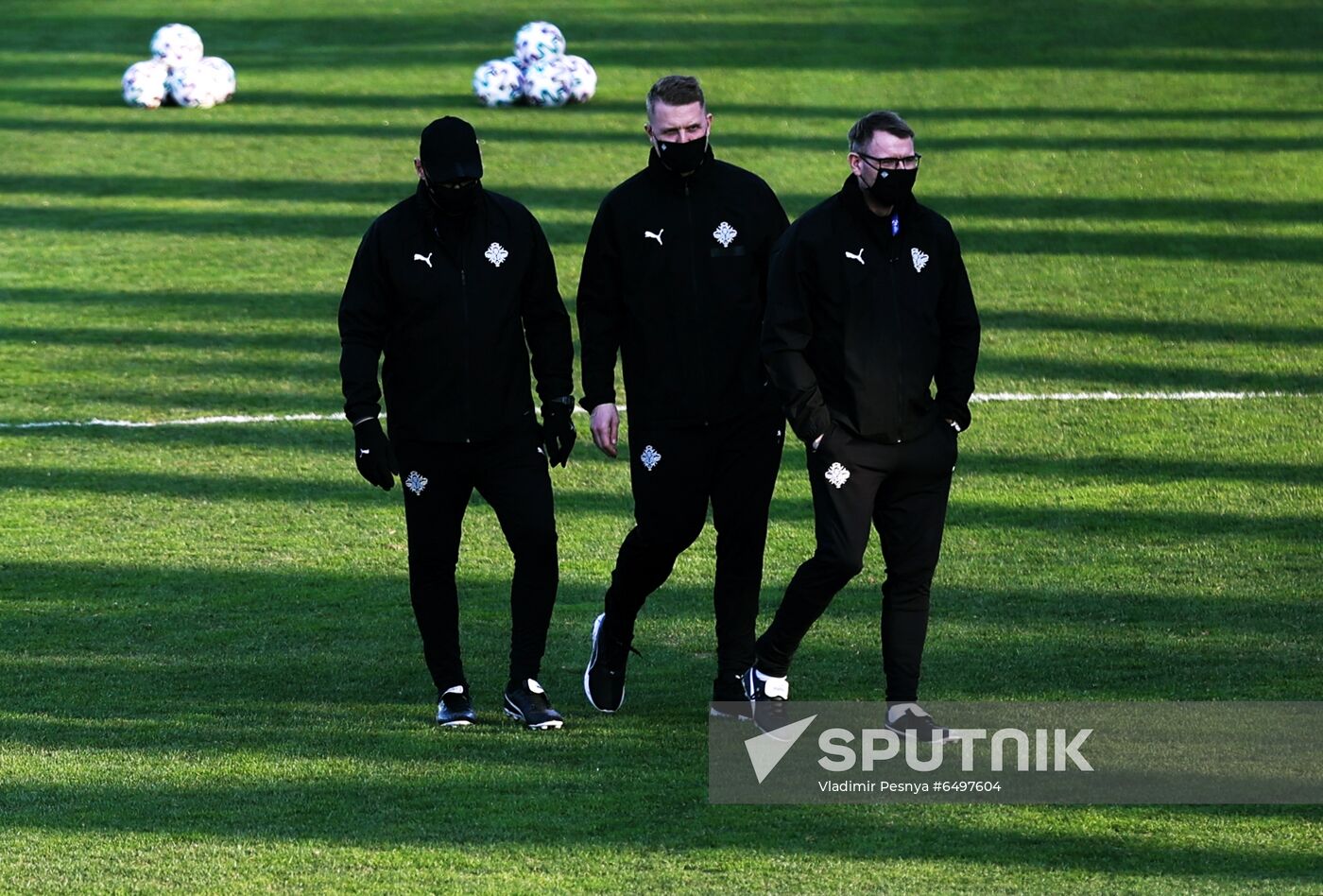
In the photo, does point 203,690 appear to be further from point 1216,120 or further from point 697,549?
point 1216,120

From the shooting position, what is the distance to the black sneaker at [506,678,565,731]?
23.3 feet

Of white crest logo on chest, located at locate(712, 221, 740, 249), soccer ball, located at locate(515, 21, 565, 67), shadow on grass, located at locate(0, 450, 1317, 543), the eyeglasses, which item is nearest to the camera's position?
the eyeglasses

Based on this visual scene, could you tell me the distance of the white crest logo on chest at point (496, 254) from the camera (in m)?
6.94

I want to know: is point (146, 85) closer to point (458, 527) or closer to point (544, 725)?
point (458, 527)

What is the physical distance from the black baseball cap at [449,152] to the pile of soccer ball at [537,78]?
1599cm

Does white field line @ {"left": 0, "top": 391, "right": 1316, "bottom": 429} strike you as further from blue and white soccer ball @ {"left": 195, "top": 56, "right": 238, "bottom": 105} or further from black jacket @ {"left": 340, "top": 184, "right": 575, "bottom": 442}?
blue and white soccer ball @ {"left": 195, "top": 56, "right": 238, "bottom": 105}

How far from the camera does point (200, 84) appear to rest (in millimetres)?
23094

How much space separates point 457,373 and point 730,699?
148 cm

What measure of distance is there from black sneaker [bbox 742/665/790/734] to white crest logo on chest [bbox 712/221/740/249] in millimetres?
1448

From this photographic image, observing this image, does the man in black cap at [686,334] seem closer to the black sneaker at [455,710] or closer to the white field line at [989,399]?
the black sneaker at [455,710]

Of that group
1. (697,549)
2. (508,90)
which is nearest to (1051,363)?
(697,549)

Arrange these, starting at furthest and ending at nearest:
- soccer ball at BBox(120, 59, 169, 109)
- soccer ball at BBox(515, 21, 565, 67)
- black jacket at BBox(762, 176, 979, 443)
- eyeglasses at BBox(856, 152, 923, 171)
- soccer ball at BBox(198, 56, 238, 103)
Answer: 1. soccer ball at BBox(198, 56, 238, 103)
2. soccer ball at BBox(120, 59, 169, 109)
3. soccer ball at BBox(515, 21, 565, 67)
4. black jacket at BBox(762, 176, 979, 443)
5. eyeglasses at BBox(856, 152, 923, 171)

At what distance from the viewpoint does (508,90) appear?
22.6 meters

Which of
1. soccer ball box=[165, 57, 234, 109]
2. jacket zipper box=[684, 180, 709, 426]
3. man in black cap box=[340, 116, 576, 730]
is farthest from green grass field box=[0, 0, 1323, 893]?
jacket zipper box=[684, 180, 709, 426]
